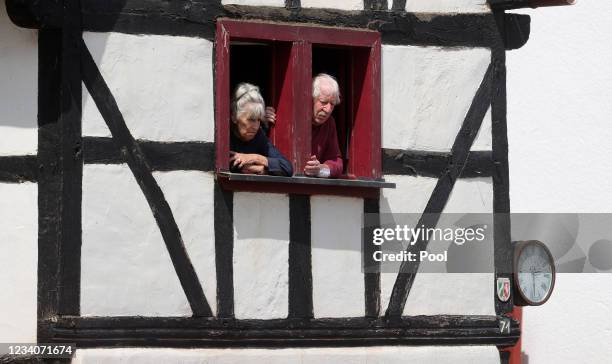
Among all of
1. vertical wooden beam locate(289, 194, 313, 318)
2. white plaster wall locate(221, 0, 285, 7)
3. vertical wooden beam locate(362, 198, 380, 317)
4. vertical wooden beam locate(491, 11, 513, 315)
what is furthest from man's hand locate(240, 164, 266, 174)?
vertical wooden beam locate(491, 11, 513, 315)

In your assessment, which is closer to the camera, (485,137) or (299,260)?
(299,260)

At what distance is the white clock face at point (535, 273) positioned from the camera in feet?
39.1

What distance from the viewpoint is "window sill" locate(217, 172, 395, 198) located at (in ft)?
35.9

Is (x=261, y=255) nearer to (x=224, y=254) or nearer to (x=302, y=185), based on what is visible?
(x=224, y=254)

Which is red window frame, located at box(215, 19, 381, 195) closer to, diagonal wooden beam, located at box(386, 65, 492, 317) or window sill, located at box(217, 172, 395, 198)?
window sill, located at box(217, 172, 395, 198)

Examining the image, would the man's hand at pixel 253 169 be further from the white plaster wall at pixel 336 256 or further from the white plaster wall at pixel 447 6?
the white plaster wall at pixel 447 6

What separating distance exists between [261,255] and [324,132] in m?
0.93

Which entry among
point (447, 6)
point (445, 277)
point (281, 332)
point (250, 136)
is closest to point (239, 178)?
point (250, 136)

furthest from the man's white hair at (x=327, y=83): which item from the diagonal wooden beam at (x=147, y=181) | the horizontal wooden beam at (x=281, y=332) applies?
the horizontal wooden beam at (x=281, y=332)

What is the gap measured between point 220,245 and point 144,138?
0.77 m

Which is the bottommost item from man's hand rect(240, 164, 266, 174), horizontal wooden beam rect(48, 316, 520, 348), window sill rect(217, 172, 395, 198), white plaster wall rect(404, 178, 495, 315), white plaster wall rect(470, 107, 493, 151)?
horizontal wooden beam rect(48, 316, 520, 348)

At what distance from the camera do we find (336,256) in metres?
11.3

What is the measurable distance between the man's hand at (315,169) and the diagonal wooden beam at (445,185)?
735 millimetres

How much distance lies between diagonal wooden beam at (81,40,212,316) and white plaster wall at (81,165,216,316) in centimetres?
3
